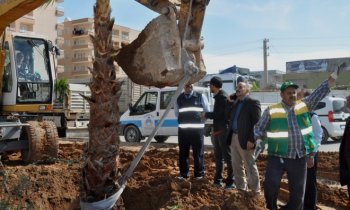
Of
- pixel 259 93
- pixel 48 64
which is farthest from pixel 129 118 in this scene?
pixel 259 93

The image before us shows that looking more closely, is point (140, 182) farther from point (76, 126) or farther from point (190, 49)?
point (76, 126)

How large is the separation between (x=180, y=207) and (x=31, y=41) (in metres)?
6.32

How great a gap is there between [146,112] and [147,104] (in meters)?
0.29

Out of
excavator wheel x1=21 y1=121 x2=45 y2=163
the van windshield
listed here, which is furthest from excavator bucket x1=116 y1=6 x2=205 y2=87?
the van windshield

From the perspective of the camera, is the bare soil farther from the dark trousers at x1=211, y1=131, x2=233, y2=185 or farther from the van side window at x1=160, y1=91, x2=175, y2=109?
the van side window at x1=160, y1=91, x2=175, y2=109

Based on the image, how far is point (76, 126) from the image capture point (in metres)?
26.1

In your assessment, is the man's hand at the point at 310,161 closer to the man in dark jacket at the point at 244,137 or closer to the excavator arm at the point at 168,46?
the man in dark jacket at the point at 244,137

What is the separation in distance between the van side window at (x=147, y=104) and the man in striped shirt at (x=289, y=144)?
9.72 meters

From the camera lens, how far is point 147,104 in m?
15.1

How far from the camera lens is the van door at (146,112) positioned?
49.0 ft

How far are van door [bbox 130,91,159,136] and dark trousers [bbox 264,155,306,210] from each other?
9670mm

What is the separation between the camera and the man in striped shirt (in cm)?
515

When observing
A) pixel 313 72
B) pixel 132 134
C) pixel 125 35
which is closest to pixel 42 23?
pixel 125 35

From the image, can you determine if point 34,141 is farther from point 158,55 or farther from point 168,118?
point 168,118
